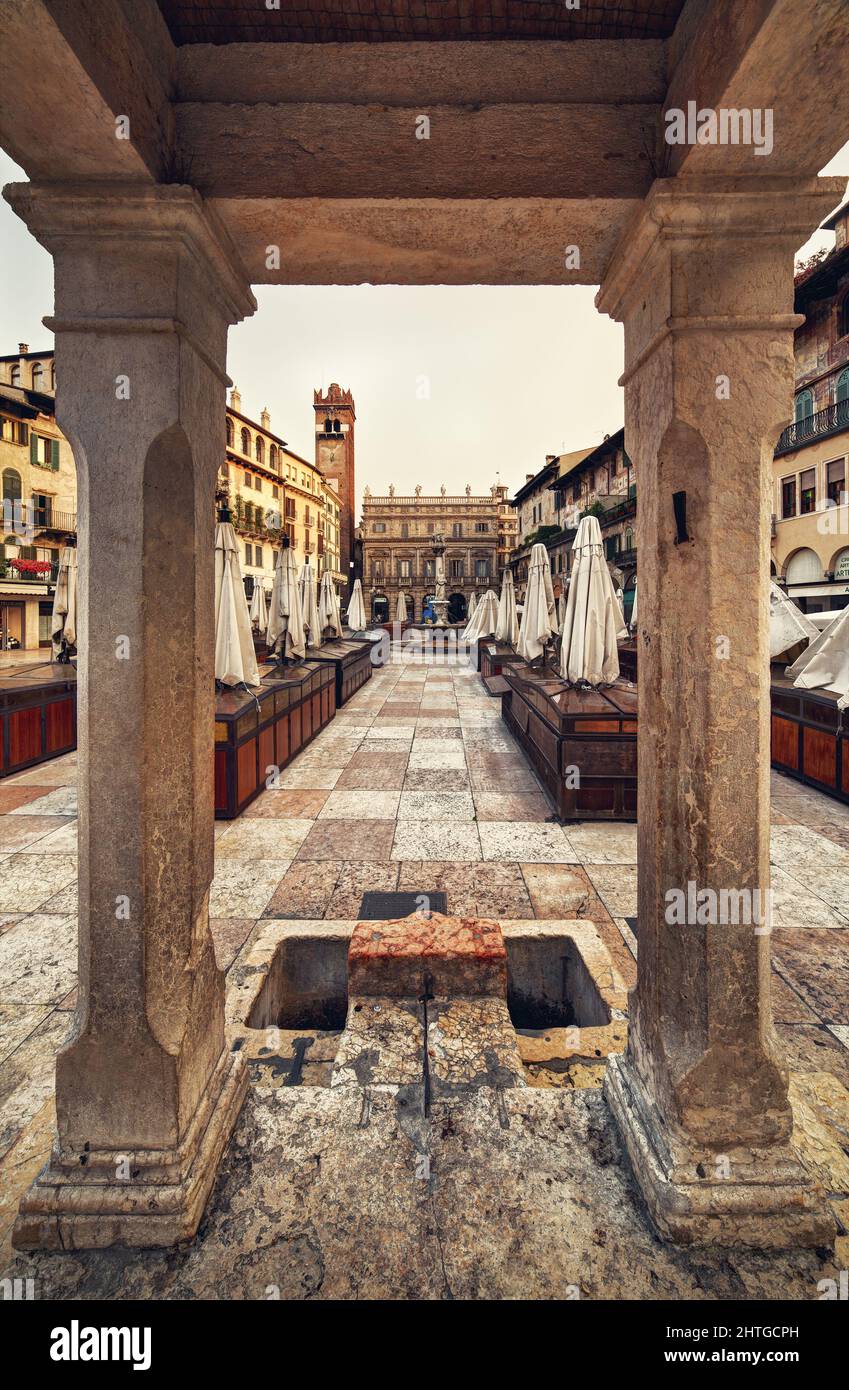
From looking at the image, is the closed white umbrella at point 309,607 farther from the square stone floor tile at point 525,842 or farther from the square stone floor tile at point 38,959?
the square stone floor tile at point 38,959

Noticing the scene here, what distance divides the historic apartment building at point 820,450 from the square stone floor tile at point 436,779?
16899 millimetres

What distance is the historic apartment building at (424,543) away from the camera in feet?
187

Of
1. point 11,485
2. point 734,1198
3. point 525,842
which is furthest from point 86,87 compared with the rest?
point 11,485

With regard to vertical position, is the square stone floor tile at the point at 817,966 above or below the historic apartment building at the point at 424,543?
below

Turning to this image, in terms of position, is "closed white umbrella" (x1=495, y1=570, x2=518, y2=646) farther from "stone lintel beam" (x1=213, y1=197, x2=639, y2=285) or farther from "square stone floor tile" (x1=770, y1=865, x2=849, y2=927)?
"stone lintel beam" (x1=213, y1=197, x2=639, y2=285)

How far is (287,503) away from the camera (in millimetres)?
39906

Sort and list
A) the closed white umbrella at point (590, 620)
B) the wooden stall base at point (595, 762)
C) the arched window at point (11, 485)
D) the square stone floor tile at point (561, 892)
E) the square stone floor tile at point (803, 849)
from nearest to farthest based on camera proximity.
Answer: the square stone floor tile at point (561, 892) < the square stone floor tile at point (803, 849) < the wooden stall base at point (595, 762) < the closed white umbrella at point (590, 620) < the arched window at point (11, 485)

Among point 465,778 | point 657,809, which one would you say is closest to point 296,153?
point 657,809

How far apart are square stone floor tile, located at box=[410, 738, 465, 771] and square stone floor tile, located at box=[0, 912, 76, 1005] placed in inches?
197

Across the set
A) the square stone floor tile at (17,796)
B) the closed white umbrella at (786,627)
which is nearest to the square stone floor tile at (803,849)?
the closed white umbrella at (786,627)

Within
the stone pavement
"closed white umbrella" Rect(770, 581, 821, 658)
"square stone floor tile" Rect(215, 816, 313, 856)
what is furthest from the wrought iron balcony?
"square stone floor tile" Rect(215, 816, 313, 856)

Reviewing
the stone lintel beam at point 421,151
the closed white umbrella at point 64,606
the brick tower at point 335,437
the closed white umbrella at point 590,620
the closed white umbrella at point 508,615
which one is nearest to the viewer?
the stone lintel beam at point 421,151
